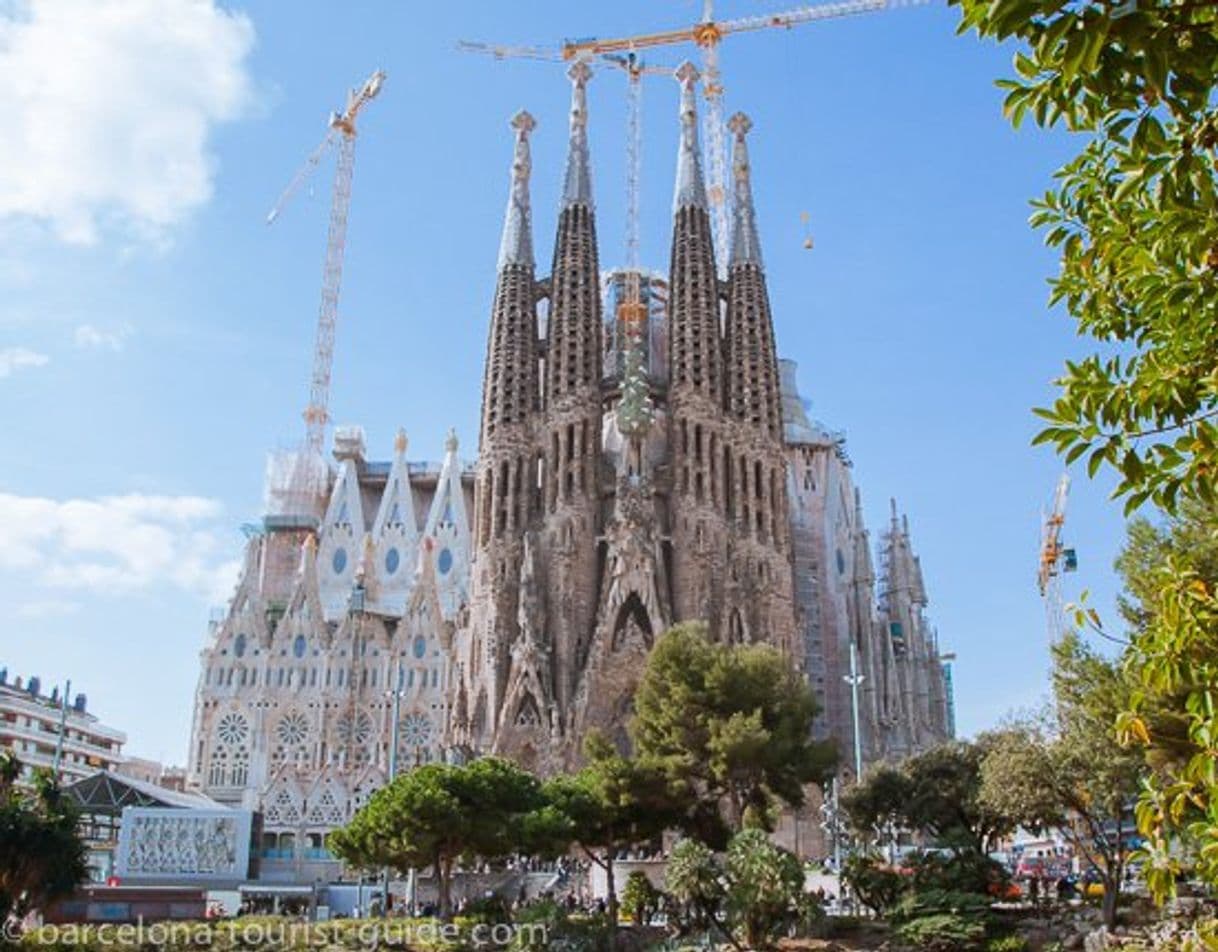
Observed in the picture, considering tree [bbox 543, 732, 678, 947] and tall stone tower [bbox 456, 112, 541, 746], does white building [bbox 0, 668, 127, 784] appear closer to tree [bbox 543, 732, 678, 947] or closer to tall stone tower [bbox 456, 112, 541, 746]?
tall stone tower [bbox 456, 112, 541, 746]

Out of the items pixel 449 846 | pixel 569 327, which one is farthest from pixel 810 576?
pixel 449 846

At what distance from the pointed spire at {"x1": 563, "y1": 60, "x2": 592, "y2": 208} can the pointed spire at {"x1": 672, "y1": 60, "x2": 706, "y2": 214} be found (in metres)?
4.72

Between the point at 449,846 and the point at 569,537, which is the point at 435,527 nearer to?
the point at 569,537

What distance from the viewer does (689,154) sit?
60812 millimetres

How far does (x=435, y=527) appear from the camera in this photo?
69250mm

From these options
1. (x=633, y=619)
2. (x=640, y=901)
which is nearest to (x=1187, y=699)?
(x=640, y=901)

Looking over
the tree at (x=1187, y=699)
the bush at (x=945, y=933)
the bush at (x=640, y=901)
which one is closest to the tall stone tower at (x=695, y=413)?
the bush at (x=640, y=901)

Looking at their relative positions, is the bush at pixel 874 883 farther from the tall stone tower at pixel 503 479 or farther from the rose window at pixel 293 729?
the rose window at pixel 293 729

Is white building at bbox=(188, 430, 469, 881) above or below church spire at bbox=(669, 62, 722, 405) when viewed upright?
below

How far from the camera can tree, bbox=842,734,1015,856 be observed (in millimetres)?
32781

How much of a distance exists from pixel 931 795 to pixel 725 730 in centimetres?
626

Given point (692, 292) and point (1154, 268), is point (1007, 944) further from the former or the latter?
point (692, 292)

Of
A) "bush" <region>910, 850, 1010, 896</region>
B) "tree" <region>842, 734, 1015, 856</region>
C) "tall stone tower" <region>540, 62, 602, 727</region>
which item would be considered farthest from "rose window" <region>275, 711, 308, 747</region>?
"bush" <region>910, 850, 1010, 896</region>

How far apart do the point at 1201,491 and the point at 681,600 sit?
47087mm
